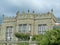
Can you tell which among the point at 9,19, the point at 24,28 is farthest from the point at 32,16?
the point at 9,19

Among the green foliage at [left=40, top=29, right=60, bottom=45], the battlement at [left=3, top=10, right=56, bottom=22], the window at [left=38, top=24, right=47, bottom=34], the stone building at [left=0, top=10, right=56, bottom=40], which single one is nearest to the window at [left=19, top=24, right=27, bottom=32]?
the stone building at [left=0, top=10, right=56, bottom=40]

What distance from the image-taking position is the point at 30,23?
5316 cm

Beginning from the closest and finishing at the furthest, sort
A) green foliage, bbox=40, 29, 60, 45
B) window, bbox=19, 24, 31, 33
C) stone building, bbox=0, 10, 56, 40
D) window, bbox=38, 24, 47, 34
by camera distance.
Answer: green foliage, bbox=40, 29, 60, 45 < stone building, bbox=0, 10, 56, 40 < window, bbox=38, 24, 47, 34 < window, bbox=19, 24, 31, 33

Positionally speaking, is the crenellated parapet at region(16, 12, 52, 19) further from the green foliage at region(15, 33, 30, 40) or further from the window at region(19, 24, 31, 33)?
the green foliage at region(15, 33, 30, 40)

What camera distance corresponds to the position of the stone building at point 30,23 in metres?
52.4

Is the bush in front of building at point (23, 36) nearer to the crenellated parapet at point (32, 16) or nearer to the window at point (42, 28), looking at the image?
the window at point (42, 28)

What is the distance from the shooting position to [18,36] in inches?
2030

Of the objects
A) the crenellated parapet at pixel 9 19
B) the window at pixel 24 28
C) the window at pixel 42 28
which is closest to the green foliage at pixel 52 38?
the window at pixel 42 28

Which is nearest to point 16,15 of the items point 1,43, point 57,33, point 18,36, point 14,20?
point 14,20

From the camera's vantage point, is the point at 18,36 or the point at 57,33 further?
the point at 18,36

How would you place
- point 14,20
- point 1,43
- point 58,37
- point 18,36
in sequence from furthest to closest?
1. point 14,20
2. point 18,36
3. point 1,43
4. point 58,37

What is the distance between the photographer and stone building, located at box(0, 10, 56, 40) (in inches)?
2063

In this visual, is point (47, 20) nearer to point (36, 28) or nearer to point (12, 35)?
point (36, 28)

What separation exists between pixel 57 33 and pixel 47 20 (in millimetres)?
15780
